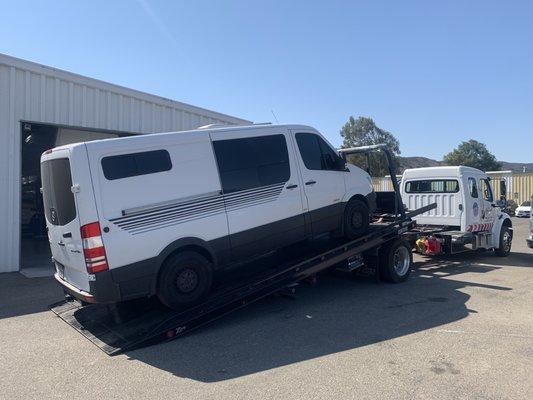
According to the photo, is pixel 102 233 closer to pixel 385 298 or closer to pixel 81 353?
pixel 81 353

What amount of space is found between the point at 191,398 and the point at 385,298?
14.6 ft

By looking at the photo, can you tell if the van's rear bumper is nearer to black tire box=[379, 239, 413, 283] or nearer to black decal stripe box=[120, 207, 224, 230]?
black decal stripe box=[120, 207, 224, 230]

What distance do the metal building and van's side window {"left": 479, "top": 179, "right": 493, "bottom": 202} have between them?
857cm

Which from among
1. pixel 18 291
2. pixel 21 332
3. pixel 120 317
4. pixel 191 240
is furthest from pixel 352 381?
pixel 18 291

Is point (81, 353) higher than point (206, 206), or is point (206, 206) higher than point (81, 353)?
point (206, 206)

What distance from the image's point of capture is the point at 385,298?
7746 mm

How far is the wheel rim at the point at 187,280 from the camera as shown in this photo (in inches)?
232

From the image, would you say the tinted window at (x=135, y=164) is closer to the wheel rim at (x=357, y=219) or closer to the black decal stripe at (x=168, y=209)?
the black decal stripe at (x=168, y=209)

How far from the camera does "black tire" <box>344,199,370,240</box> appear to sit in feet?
26.0

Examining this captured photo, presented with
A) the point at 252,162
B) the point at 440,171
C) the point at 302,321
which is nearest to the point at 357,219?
the point at 302,321

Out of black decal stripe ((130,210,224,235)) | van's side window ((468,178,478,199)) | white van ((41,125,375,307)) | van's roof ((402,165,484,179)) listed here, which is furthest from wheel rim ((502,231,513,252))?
black decal stripe ((130,210,224,235))

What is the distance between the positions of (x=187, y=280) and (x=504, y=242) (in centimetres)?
1029

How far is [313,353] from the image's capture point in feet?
17.2

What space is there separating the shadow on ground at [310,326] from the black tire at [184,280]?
1.64ft
